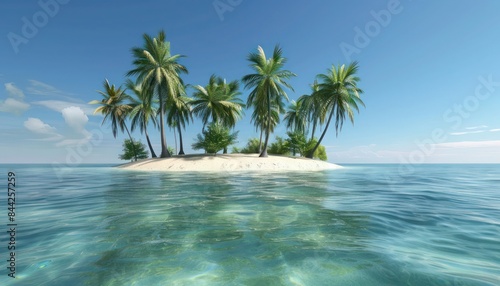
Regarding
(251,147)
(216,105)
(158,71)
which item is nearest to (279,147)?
(251,147)

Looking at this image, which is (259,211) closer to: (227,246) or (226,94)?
(227,246)

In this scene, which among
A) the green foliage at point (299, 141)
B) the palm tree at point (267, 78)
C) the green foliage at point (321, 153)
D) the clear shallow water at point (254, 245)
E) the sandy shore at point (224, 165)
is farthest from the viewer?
the green foliage at point (321, 153)

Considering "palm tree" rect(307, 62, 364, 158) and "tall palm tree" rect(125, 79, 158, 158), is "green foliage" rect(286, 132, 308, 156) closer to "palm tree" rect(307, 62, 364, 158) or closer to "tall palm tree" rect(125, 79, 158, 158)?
"palm tree" rect(307, 62, 364, 158)

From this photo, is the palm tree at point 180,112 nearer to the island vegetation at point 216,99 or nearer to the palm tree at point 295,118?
the island vegetation at point 216,99

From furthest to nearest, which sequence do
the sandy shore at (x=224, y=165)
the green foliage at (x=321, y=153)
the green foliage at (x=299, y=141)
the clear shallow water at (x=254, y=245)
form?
1. the green foliage at (x=321, y=153)
2. the green foliage at (x=299, y=141)
3. the sandy shore at (x=224, y=165)
4. the clear shallow water at (x=254, y=245)

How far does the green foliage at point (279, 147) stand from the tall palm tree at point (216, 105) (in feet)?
30.1

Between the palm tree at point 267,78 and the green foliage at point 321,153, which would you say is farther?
the green foliage at point 321,153

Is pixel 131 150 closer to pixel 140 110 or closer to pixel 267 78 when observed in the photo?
pixel 140 110

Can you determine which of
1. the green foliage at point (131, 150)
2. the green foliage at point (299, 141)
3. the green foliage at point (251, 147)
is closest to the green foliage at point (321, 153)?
the green foliage at point (299, 141)

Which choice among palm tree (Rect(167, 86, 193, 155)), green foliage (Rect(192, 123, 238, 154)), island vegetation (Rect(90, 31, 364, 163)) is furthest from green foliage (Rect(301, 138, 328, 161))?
palm tree (Rect(167, 86, 193, 155))

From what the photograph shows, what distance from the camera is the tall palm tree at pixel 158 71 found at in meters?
29.2

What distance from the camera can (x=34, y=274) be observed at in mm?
2562

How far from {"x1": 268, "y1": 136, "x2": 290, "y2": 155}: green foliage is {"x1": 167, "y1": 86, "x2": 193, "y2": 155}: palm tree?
1436 centimetres

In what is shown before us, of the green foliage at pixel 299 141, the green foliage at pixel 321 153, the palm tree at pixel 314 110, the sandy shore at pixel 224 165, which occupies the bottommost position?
the sandy shore at pixel 224 165
